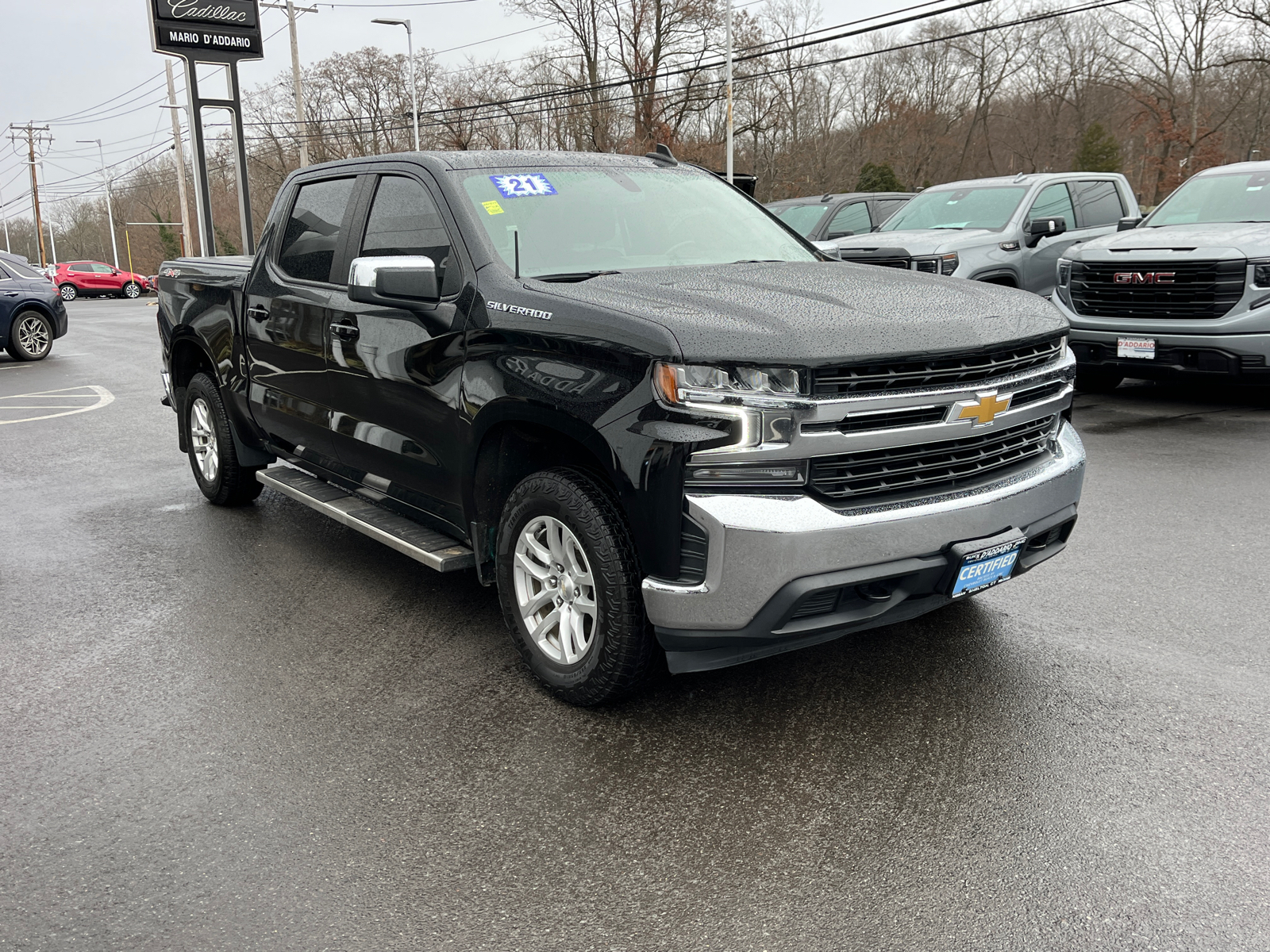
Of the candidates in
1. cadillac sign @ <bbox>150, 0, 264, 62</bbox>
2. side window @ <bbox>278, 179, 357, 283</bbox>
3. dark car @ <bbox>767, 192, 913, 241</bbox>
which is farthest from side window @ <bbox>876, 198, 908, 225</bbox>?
cadillac sign @ <bbox>150, 0, 264, 62</bbox>

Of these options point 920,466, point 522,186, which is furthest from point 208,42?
point 920,466

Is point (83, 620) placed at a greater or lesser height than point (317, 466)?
lesser

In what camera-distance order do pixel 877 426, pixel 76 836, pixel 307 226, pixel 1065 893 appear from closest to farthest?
pixel 1065 893
pixel 76 836
pixel 877 426
pixel 307 226

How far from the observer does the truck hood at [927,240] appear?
1101 centimetres

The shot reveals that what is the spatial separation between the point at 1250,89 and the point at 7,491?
51.6 m

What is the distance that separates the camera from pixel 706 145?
146 feet

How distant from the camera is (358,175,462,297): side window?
4.16m

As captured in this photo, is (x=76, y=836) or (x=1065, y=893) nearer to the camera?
(x=1065, y=893)

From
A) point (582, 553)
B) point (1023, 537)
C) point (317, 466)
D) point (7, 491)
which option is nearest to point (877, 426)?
point (1023, 537)

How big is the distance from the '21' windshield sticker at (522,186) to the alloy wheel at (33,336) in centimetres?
1493

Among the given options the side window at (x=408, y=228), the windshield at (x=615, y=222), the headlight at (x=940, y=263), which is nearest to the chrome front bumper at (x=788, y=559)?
the windshield at (x=615, y=222)

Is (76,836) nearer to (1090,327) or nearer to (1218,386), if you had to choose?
(1090,327)

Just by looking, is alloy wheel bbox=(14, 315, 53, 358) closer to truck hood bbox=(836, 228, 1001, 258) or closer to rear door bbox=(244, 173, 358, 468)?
truck hood bbox=(836, 228, 1001, 258)

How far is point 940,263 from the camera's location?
10.8m
